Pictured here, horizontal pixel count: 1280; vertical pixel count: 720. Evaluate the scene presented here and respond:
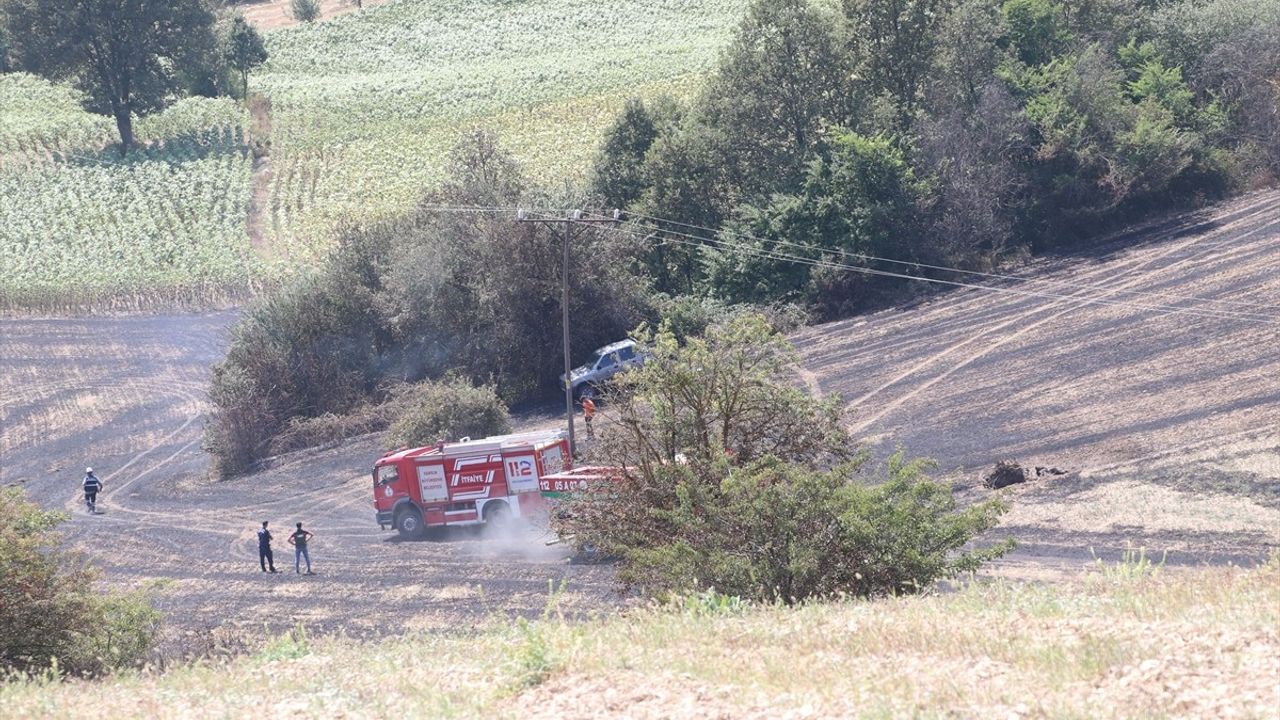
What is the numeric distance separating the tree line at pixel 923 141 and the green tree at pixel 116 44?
41.9 m

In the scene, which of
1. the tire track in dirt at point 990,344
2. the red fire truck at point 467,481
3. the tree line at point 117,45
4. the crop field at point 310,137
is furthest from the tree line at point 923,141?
the tree line at point 117,45

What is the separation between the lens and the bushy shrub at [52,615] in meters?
17.5

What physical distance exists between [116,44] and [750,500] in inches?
3008

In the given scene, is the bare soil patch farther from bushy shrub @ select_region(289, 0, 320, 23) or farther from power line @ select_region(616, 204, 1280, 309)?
power line @ select_region(616, 204, 1280, 309)

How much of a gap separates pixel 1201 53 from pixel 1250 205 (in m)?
9.65

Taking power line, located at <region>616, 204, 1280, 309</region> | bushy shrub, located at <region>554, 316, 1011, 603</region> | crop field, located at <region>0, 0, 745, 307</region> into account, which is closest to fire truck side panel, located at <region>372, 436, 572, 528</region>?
bushy shrub, located at <region>554, 316, 1011, 603</region>

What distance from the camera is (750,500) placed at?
1725 cm

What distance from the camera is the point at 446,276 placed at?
156 ft

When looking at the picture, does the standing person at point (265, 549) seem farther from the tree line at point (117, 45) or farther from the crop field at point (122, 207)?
the tree line at point (117, 45)

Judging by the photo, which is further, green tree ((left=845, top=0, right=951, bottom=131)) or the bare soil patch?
the bare soil patch

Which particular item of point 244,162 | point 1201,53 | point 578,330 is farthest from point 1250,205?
point 244,162

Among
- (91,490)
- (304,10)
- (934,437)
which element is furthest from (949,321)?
(304,10)

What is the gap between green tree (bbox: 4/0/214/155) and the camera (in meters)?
79.9

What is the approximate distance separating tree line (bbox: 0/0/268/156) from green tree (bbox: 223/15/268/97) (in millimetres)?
9349
